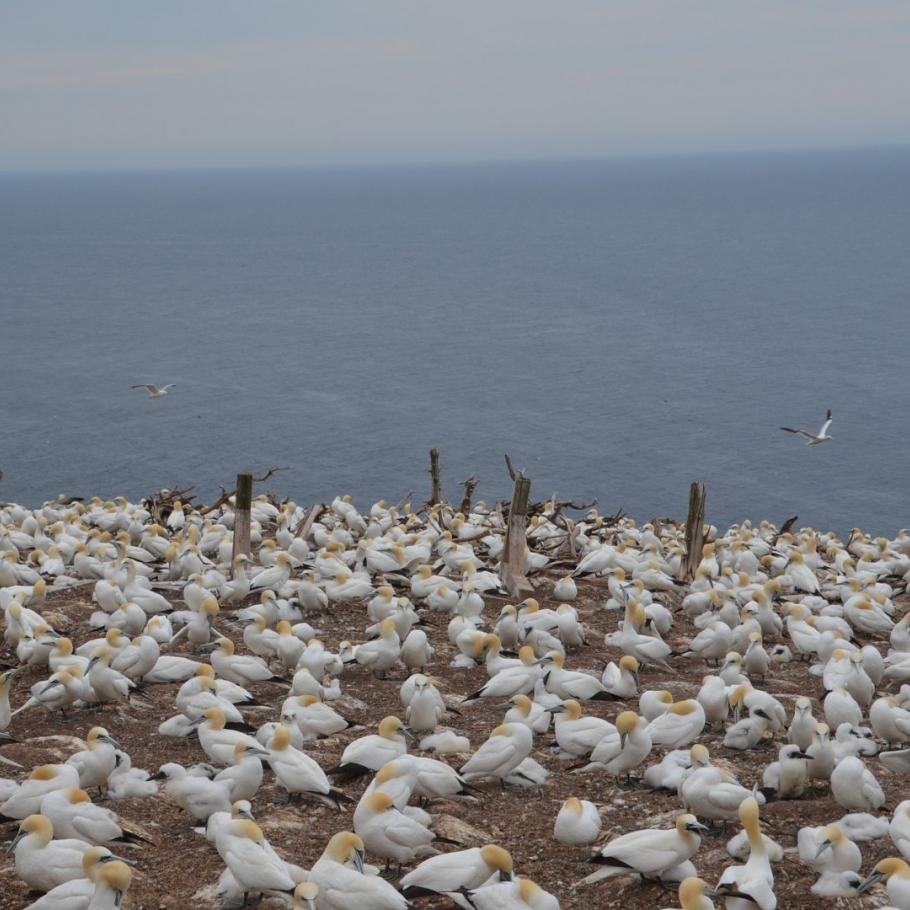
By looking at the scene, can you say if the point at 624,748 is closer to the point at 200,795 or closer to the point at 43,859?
the point at 200,795

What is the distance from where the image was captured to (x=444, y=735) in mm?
10891

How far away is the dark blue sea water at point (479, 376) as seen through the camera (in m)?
56.8

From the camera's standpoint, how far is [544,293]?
116 meters

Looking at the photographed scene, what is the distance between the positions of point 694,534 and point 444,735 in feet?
30.7

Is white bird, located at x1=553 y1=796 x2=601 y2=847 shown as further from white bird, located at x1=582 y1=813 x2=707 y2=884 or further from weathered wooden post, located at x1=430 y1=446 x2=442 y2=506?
weathered wooden post, located at x1=430 y1=446 x2=442 y2=506

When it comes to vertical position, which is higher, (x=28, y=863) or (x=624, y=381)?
(x=28, y=863)

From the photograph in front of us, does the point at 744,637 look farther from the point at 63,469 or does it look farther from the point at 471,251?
the point at 471,251

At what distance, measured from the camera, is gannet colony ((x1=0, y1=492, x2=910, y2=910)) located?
803 cm

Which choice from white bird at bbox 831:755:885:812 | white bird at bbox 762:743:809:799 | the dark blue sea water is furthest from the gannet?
the dark blue sea water

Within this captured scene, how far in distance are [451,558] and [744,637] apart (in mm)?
5281

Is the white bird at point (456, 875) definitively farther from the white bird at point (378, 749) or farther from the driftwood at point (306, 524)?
the driftwood at point (306, 524)

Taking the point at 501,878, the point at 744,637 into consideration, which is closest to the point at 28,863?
the point at 501,878

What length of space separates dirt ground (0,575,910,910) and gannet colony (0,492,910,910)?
27 millimetres

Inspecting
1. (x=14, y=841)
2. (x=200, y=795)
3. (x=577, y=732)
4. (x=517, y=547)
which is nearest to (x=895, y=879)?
(x=577, y=732)
